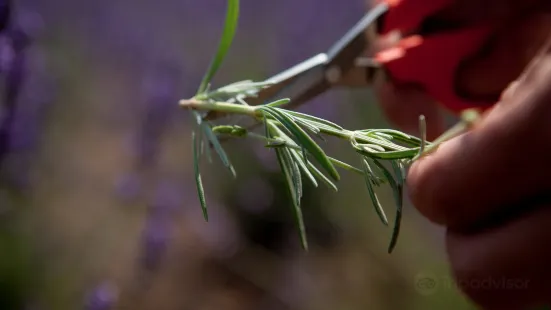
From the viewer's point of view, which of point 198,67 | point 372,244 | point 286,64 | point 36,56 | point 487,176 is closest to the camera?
point 487,176

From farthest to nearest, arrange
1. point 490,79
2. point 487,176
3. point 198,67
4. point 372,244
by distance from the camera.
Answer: point 198,67 → point 372,244 → point 490,79 → point 487,176

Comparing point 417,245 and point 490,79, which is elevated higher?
point 490,79

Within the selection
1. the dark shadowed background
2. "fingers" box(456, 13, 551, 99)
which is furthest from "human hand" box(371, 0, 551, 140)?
the dark shadowed background

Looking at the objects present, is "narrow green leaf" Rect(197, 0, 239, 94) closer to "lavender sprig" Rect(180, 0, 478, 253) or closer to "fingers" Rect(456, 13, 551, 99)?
"lavender sprig" Rect(180, 0, 478, 253)

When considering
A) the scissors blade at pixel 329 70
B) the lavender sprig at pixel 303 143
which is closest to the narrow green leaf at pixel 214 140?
the lavender sprig at pixel 303 143

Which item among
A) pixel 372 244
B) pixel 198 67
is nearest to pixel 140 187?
pixel 372 244

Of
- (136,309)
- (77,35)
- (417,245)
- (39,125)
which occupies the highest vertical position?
(77,35)

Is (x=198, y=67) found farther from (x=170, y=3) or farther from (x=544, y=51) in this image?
(x=544, y=51)
